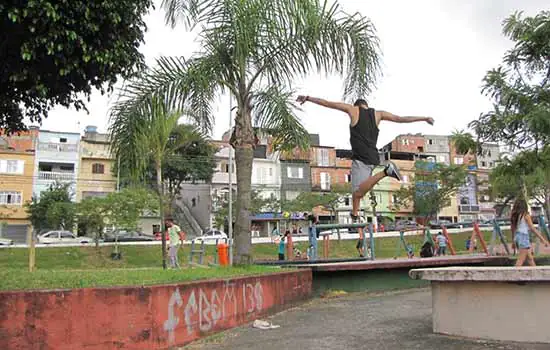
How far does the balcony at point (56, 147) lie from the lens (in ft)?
167

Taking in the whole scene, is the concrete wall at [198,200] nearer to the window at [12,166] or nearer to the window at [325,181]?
the window at [325,181]

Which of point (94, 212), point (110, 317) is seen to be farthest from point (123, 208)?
point (110, 317)

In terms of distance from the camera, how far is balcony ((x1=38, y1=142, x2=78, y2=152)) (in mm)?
50925

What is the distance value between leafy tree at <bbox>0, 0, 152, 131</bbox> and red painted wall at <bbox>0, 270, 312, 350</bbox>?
301 cm

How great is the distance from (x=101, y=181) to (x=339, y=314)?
4680 centimetres

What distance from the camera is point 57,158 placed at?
51156 mm

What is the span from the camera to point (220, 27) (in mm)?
10156

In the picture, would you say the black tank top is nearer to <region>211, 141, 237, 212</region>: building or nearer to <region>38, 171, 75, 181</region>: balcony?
<region>38, 171, 75, 181</region>: balcony

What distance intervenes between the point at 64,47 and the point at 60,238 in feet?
127

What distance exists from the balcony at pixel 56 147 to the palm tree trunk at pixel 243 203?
148 ft

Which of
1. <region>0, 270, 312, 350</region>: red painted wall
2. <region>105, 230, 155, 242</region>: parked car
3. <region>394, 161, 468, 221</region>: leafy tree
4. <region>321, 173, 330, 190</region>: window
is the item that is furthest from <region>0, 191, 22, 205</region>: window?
<region>0, 270, 312, 350</region>: red painted wall

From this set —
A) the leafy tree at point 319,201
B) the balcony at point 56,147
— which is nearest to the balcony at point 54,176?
the balcony at point 56,147

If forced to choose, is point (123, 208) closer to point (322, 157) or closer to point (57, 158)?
point (57, 158)

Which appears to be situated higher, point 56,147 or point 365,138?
point 56,147
